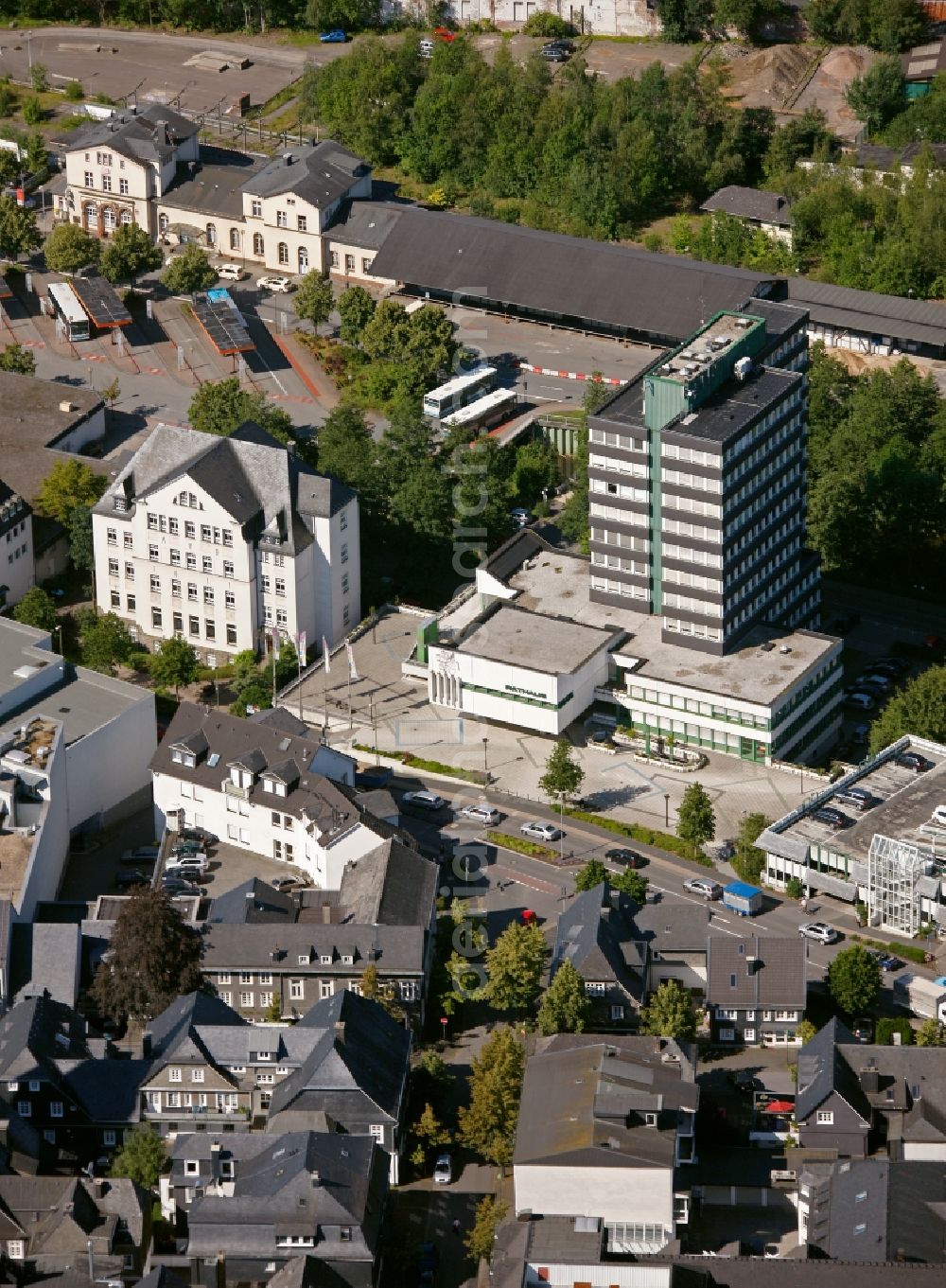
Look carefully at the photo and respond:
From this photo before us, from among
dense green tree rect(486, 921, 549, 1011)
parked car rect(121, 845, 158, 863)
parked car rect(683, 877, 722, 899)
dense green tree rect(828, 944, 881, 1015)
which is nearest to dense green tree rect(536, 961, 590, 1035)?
dense green tree rect(486, 921, 549, 1011)

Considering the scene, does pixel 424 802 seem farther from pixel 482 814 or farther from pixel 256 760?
pixel 256 760

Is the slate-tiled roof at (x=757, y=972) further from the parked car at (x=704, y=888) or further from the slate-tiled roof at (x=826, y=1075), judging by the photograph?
the parked car at (x=704, y=888)

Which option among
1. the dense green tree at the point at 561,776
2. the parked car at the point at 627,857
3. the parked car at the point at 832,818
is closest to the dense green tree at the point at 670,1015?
the parked car at the point at 627,857

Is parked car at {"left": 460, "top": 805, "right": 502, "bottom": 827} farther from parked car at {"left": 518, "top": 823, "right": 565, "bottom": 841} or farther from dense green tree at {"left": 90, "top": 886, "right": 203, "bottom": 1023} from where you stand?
dense green tree at {"left": 90, "top": 886, "right": 203, "bottom": 1023}

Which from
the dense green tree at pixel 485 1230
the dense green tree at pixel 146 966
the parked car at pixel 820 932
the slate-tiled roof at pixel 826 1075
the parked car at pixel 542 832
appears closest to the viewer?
the dense green tree at pixel 485 1230

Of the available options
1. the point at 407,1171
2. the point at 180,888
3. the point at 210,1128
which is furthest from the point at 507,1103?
the point at 180,888

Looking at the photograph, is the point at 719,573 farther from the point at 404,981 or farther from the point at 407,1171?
the point at 407,1171
